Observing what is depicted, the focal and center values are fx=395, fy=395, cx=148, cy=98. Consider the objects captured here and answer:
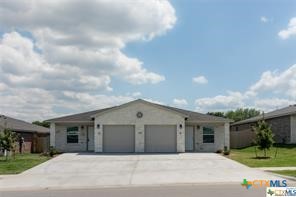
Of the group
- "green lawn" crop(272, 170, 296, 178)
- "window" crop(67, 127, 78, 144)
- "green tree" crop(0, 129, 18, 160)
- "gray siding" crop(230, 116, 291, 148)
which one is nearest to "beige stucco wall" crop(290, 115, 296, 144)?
"gray siding" crop(230, 116, 291, 148)

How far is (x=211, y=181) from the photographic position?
15578 millimetres

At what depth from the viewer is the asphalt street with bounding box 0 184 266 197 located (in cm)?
1202

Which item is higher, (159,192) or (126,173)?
(159,192)

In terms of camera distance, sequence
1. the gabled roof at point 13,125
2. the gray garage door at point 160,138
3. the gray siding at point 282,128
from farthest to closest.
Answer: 1. the gray siding at point 282,128
2. the gabled roof at point 13,125
3. the gray garage door at point 160,138

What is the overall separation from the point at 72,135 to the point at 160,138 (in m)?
7.53

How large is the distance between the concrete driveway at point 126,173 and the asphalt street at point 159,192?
1233 mm

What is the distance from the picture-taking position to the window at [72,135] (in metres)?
32.8

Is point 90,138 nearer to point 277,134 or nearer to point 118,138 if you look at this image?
point 118,138

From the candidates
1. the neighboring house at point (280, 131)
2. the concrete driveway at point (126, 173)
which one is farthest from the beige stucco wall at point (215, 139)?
the concrete driveway at point (126, 173)

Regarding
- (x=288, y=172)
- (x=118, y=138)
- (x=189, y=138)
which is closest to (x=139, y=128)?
(x=118, y=138)

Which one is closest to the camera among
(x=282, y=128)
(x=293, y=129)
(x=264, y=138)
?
(x=264, y=138)

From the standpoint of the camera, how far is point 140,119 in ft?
101

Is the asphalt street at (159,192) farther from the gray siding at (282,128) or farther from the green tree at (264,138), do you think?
the gray siding at (282,128)

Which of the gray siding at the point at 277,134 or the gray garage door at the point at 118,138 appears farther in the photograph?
the gray siding at the point at 277,134
